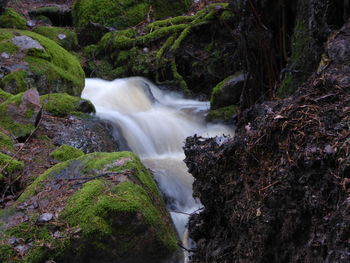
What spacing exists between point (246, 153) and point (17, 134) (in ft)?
11.7

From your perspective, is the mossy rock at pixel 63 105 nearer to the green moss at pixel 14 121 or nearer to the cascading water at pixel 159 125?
the cascading water at pixel 159 125

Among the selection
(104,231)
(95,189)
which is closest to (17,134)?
(95,189)

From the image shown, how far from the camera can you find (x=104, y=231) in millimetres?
3244

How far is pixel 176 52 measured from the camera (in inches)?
377

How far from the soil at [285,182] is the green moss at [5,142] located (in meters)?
2.60

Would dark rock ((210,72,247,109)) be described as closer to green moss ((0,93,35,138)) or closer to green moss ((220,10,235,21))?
green moss ((220,10,235,21))

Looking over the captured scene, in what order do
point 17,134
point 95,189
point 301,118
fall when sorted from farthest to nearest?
point 17,134 → point 95,189 → point 301,118

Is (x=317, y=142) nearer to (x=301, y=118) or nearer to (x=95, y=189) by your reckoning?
(x=301, y=118)

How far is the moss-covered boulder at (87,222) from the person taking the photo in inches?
123

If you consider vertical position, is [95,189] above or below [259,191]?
below

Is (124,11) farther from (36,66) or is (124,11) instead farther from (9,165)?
(9,165)

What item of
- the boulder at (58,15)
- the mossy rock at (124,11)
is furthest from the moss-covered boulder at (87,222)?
the boulder at (58,15)

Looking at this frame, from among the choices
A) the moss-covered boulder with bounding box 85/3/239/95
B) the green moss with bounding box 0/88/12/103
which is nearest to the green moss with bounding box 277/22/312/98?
the moss-covered boulder with bounding box 85/3/239/95

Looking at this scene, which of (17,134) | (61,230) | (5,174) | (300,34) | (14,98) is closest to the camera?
(61,230)
